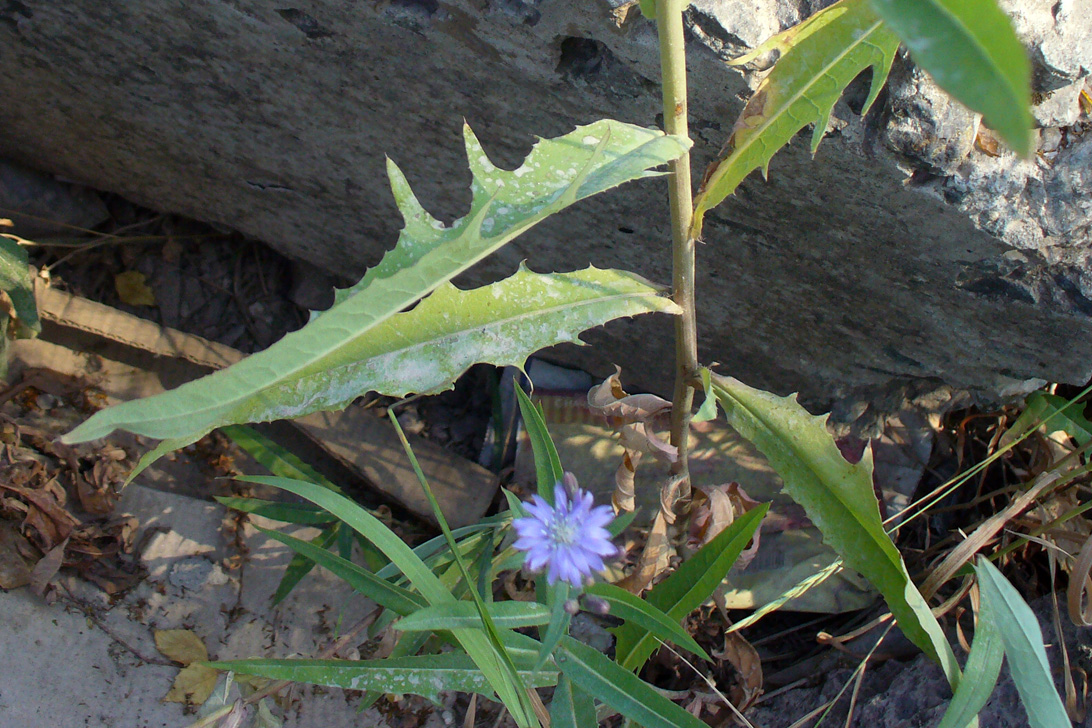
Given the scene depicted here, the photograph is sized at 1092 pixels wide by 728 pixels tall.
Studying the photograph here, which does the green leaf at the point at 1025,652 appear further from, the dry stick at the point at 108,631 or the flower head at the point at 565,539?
the dry stick at the point at 108,631

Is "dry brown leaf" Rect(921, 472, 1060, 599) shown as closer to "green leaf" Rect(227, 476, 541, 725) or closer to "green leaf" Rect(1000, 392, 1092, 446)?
"green leaf" Rect(1000, 392, 1092, 446)

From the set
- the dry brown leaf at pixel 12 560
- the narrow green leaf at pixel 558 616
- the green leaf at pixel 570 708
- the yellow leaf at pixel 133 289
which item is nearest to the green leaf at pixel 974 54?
the narrow green leaf at pixel 558 616

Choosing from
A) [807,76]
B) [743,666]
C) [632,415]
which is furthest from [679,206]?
[743,666]

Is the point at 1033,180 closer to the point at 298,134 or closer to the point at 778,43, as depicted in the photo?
the point at 778,43

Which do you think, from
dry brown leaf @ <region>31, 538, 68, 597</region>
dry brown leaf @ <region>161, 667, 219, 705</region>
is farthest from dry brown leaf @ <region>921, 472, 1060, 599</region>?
dry brown leaf @ <region>31, 538, 68, 597</region>

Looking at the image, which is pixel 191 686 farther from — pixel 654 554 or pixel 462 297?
pixel 462 297

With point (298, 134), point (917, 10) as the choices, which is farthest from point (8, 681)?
point (917, 10)
